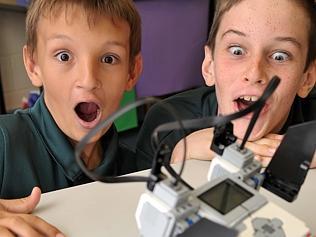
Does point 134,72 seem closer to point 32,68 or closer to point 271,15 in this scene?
point 32,68

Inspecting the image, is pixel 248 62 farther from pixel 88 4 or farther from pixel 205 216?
pixel 205 216

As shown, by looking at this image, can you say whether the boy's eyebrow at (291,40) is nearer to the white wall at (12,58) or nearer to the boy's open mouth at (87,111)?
the boy's open mouth at (87,111)

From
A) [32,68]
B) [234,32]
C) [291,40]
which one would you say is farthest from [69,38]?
[291,40]

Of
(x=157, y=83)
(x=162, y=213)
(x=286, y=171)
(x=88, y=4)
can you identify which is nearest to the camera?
(x=162, y=213)

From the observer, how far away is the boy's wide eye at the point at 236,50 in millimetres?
997

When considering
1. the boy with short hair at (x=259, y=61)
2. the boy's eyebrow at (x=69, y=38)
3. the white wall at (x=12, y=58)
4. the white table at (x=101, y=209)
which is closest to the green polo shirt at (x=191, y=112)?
the boy with short hair at (x=259, y=61)

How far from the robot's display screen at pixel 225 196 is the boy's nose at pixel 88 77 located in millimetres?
471

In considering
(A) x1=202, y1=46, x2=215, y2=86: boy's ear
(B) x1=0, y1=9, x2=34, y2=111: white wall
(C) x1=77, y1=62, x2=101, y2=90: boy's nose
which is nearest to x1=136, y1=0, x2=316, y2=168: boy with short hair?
(A) x1=202, y1=46, x2=215, y2=86: boy's ear

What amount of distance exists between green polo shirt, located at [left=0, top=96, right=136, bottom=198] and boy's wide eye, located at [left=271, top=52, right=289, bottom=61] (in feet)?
1.49

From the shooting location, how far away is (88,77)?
906 mm

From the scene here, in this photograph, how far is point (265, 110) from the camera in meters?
1.03

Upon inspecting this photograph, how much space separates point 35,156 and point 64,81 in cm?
18

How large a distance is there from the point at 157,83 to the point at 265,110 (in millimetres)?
1249

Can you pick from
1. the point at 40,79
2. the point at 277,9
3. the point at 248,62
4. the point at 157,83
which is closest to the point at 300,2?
the point at 277,9
